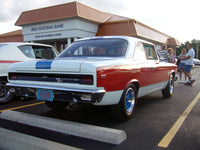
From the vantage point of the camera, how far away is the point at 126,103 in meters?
3.62

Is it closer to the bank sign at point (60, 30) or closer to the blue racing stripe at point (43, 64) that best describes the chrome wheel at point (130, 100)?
the blue racing stripe at point (43, 64)

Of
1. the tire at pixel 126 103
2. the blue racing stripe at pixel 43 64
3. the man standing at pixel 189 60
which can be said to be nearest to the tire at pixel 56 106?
the blue racing stripe at pixel 43 64

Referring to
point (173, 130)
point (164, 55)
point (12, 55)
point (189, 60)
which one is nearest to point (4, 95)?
point (12, 55)

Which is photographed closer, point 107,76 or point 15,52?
point 107,76

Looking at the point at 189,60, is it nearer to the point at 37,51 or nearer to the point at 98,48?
the point at 98,48

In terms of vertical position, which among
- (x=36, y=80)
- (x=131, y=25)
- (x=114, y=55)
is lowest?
(x=36, y=80)

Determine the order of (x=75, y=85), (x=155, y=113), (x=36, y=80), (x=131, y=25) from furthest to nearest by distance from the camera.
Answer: (x=131, y=25) < (x=155, y=113) < (x=36, y=80) < (x=75, y=85)

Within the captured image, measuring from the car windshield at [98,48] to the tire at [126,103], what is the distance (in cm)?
70

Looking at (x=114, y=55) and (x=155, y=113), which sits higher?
(x=114, y=55)

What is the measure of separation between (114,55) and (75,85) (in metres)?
1.14

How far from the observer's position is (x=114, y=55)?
3.72 m

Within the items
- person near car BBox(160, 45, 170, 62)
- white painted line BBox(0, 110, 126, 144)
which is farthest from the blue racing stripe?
person near car BBox(160, 45, 170, 62)

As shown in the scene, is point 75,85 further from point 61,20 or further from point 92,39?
point 61,20

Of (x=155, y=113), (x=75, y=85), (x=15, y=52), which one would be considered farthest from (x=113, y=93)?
(x=15, y=52)
